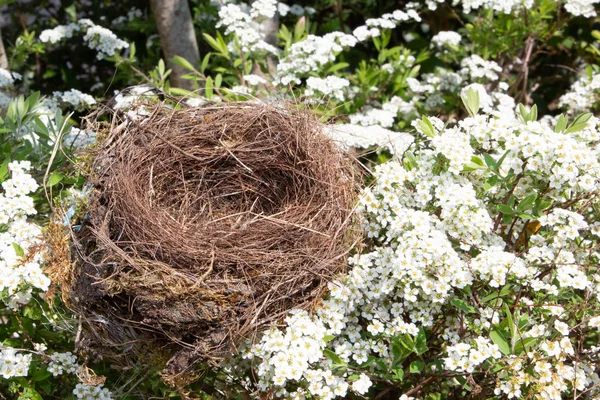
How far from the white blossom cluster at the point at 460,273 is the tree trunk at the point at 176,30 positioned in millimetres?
1666

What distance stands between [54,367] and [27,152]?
2.55 feet

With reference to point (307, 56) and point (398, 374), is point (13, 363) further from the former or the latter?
point (307, 56)

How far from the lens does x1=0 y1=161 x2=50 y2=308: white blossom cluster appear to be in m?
2.11

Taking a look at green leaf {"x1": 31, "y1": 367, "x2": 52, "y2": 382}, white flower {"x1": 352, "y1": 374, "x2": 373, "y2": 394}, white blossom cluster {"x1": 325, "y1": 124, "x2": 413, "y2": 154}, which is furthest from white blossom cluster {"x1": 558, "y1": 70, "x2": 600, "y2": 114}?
green leaf {"x1": 31, "y1": 367, "x2": 52, "y2": 382}

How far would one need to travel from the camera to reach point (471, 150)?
217 centimetres

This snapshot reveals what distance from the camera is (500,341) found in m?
2.02

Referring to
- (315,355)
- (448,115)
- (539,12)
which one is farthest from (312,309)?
(539,12)

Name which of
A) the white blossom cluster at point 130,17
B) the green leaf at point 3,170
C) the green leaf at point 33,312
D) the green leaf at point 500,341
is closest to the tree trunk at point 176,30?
the white blossom cluster at point 130,17

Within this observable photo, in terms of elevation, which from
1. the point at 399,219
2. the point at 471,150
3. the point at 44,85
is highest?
the point at 471,150

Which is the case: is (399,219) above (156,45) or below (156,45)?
above

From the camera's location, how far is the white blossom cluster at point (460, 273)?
1.99m

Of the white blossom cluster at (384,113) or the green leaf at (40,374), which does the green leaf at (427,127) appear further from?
the green leaf at (40,374)

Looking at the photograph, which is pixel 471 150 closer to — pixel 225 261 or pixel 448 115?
pixel 225 261

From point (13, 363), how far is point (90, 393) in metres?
0.24
